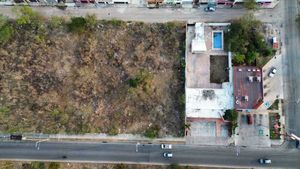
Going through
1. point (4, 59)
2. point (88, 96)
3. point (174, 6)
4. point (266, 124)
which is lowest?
point (266, 124)

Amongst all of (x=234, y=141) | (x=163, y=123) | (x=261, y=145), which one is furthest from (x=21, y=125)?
(x=261, y=145)

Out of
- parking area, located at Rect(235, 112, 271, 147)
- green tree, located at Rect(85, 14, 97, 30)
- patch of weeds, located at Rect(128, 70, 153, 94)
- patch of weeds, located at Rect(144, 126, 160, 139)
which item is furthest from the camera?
green tree, located at Rect(85, 14, 97, 30)

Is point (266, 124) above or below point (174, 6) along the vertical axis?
below

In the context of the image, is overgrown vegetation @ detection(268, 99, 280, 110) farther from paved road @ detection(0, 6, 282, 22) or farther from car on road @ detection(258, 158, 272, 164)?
paved road @ detection(0, 6, 282, 22)

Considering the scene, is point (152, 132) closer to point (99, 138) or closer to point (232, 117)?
point (99, 138)

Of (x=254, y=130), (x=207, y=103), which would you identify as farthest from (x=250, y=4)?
(x=254, y=130)

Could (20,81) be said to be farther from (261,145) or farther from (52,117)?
(261,145)

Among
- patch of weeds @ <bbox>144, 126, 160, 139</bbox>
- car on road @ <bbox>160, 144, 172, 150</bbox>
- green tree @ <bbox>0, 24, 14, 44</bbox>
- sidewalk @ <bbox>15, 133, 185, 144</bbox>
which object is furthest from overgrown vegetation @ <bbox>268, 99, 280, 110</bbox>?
green tree @ <bbox>0, 24, 14, 44</bbox>
